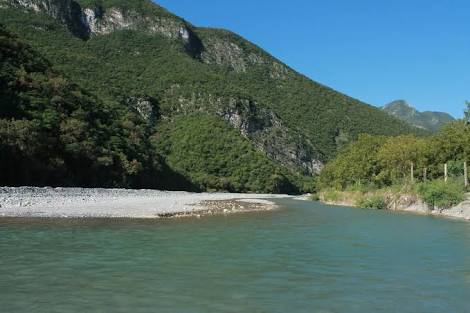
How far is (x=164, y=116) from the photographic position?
15100cm

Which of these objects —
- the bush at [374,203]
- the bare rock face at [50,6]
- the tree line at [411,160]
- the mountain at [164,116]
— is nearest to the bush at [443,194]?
the tree line at [411,160]

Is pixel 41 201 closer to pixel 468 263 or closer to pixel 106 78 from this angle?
pixel 468 263

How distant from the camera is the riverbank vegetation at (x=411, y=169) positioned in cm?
4355

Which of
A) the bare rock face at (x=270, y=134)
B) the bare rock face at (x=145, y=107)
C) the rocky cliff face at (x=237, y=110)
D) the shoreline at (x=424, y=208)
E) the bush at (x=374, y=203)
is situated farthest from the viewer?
the bare rock face at (x=270, y=134)

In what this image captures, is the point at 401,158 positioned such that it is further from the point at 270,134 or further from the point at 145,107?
the point at 270,134

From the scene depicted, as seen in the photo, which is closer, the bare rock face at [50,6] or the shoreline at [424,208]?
the shoreline at [424,208]

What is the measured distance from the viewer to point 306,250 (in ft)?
57.9

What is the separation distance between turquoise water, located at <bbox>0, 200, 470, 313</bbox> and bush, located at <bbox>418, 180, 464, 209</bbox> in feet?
60.4

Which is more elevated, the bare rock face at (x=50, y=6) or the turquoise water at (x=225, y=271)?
the bare rock face at (x=50, y=6)

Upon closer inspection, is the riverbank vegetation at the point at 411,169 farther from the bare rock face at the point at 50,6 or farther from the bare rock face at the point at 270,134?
the bare rock face at the point at 50,6

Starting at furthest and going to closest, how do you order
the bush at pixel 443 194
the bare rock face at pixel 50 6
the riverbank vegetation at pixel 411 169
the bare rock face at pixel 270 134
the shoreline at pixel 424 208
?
the bare rock face at pixel 270 134
the bare rock face at pixel 50 6
the riverbank vegetation at pixel 411 169
the bush at pixel 443 194
the shoreline at pixel 424 208

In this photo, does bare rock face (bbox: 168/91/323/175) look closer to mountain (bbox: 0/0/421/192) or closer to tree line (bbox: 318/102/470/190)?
mountain (bbox: 0/0/421/192)

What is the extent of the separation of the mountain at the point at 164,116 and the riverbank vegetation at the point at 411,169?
35946 mm

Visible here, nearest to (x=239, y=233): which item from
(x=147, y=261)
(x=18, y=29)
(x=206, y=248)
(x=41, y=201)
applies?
(x=206, y=248)
